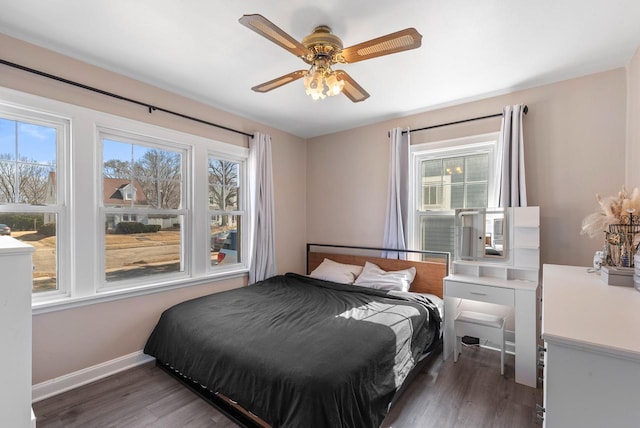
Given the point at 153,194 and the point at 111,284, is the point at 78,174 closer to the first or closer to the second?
the point at 153,194

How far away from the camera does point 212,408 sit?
6.21ft

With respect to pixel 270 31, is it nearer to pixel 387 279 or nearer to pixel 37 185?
pixel 37 185

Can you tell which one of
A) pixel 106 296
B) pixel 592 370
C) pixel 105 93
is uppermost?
pixel 105 93

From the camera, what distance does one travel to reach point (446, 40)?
6.31 feet

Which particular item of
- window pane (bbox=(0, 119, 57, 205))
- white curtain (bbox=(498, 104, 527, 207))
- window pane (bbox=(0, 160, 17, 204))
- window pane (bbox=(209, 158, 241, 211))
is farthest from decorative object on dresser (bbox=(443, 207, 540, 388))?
window pane (bbox=(0, 160, 17, 204))

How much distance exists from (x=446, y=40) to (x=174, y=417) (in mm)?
3127

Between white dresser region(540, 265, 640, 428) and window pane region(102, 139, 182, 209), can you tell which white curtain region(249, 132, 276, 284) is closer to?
window pane region(102, 139, 182, 209)

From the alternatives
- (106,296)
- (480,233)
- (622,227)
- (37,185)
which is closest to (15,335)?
(106,296)

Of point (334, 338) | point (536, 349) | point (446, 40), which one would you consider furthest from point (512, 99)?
point (334, 338)

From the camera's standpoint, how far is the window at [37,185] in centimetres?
196

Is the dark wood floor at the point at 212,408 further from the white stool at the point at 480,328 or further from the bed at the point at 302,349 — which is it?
the white stool at the point at 480,328

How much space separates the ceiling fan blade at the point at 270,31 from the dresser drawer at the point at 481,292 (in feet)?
7.40

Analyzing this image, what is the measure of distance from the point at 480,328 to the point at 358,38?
2523 millimetres

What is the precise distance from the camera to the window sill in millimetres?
1984
